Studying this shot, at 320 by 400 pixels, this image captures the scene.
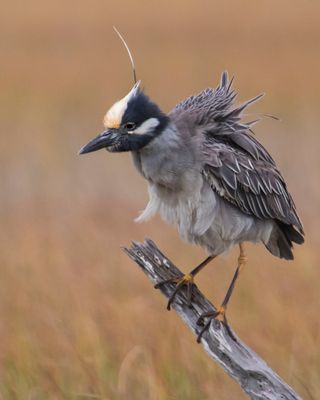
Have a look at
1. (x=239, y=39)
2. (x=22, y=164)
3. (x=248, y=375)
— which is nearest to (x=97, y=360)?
(x=248, y=375)

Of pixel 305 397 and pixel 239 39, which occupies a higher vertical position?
pixel 239 39

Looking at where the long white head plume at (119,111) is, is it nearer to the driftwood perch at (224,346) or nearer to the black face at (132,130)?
the black face at (132,130)

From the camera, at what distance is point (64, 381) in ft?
18.1

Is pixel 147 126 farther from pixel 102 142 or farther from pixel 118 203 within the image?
pixel 118 203

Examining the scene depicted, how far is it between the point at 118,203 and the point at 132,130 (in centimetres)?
548

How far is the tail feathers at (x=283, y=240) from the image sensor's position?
546 cm

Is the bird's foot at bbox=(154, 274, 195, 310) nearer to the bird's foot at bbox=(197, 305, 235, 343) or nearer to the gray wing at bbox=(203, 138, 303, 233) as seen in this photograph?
the bird's foot at bbox=(197, 305, 235, 343)

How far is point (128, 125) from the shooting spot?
188 inches

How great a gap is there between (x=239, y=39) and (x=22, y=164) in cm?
749

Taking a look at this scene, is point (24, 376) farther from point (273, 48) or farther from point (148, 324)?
point (273, 48)

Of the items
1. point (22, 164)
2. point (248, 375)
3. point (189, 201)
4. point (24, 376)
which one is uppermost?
point (22, 164)

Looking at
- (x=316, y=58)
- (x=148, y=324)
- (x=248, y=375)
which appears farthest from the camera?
(x=316, y=58)

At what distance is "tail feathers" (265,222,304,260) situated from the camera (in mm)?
5465

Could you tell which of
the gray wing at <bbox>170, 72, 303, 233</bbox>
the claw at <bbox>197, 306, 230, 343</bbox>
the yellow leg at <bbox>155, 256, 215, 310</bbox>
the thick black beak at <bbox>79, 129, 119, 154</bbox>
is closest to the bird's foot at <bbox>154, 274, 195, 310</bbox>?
the yellow leg at <bbox>155, 256, 215, 310</bbox>
